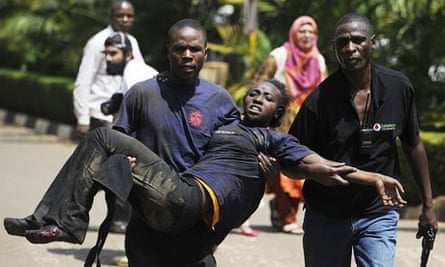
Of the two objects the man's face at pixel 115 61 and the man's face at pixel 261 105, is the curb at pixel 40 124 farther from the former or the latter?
the man's face at pixel 261 105

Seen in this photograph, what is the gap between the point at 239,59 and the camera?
579 inches

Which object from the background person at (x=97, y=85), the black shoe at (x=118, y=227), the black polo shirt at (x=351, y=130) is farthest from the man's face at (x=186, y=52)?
the black shoe at (x=118, y=227)

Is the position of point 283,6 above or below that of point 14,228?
above

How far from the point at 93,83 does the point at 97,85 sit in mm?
55

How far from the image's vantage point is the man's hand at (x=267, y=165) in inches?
179

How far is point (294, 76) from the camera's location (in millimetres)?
8703

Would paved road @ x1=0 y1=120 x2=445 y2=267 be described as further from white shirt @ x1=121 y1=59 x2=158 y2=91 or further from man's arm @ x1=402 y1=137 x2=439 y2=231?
man's arm @ x1=402 y1=137 x2=439 y2=231

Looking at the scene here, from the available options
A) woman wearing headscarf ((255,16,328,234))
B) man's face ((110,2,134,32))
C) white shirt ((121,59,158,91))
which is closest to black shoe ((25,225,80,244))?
white shirt ((121,59,158,91))

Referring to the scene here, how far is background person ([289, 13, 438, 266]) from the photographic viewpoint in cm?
478

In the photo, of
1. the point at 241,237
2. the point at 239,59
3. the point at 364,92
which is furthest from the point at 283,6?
the point at 364,92

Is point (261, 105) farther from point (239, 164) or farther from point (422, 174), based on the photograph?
point (422, 174)

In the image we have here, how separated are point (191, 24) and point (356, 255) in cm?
128

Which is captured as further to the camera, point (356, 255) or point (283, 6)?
point (283, 6)

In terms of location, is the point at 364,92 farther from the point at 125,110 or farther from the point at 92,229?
the point at 92,229
